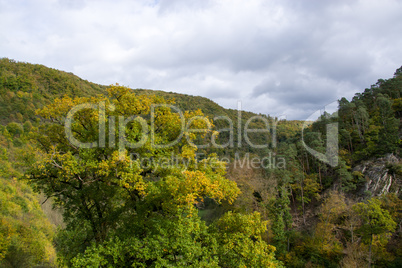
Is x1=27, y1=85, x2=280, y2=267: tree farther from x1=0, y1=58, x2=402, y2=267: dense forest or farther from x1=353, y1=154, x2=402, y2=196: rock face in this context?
x1=353, y1=154, x2=402, y2=196: rock face

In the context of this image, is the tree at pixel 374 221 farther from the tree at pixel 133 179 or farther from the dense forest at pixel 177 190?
the tree at pixel 133 179

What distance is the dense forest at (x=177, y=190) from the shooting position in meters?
8.43

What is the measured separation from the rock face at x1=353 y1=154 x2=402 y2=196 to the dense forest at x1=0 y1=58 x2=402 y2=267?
6.3 inches

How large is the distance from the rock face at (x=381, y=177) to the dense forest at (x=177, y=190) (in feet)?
0.52

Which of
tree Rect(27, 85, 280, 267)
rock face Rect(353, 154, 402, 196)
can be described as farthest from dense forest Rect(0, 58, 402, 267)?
rock face Rect(353, 154, 402, 196)

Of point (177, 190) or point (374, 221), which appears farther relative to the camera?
point (374, 221)

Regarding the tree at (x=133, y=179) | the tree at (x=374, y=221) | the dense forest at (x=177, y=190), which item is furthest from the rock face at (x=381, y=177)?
the tree at (x=133, y=179)

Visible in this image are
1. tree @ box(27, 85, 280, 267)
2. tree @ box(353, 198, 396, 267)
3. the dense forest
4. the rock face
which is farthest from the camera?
the rock face

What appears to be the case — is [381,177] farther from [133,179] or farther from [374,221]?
[133,179]

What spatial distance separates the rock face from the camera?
1195 inches

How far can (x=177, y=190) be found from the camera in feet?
26.3

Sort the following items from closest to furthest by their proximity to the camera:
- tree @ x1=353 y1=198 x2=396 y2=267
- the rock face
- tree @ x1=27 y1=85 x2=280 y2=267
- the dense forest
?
tree @ x1=27 y1=85 x2=280 y2=267 < the dense forest < tree @ x1=353 y1=198 x2=396 y2=267 < the rock face

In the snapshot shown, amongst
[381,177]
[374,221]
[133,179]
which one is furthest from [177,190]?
[381,177]

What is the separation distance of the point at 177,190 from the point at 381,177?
3404 cm
